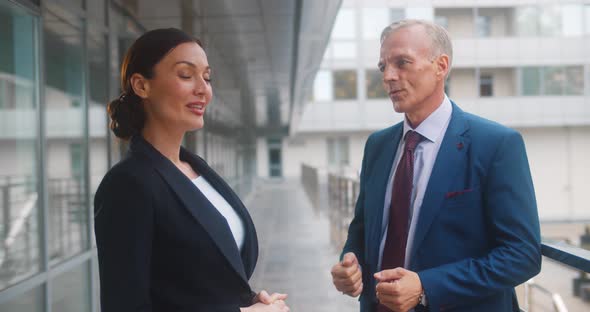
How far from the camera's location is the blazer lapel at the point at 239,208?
63.4 inches

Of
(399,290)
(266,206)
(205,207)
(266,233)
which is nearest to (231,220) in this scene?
(205,207)

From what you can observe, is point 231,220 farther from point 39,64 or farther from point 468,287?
point 39,64

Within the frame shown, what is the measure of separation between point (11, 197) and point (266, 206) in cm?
1405

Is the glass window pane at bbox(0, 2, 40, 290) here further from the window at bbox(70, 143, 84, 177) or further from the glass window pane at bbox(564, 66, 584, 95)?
the glass window pane at bbox(564, 66, 584, 95)

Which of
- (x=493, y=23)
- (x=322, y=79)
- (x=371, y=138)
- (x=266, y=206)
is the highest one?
(x=493, y=23)

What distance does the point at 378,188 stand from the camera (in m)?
1.78

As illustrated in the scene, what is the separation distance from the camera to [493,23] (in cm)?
2856

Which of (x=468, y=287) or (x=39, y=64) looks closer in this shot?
(x=468, y=287)

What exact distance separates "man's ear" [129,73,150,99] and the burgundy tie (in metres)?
0.79

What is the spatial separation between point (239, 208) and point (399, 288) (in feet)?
1.68

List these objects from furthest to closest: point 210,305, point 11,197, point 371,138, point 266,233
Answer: point 266,233 → point 11,197 → point 371,138 → point 210,305

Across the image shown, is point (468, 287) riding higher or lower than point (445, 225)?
lower

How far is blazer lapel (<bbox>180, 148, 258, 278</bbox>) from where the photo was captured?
5.29ft

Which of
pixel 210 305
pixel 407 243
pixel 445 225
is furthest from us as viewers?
pixel 407 243
